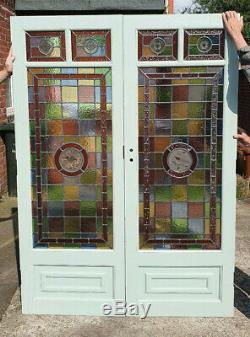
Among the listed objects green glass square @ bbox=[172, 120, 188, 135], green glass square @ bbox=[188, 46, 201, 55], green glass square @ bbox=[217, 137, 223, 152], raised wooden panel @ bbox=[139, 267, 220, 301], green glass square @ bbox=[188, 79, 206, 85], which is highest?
green glass square @ bbox=[188, 46, 201, 55]

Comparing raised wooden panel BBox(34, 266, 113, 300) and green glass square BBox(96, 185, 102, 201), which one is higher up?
green glass square BBox(96, 185, 102, 201)

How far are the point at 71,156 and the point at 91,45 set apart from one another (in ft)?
2.81

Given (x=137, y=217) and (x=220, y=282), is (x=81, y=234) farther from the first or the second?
(x=220, y=282)

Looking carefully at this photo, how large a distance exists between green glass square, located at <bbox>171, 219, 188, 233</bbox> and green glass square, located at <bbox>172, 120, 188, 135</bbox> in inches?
27.5

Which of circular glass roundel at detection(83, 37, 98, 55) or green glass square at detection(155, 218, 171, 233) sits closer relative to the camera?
circular glass roundel at detection(83, 37, 98, 55)

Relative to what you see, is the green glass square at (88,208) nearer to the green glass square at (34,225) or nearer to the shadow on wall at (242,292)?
the green glass square at (34,225)

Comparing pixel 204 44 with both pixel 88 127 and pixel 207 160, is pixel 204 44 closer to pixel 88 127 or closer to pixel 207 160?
pixel 207 160

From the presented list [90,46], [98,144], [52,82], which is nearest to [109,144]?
[98,144]

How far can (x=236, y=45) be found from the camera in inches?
124

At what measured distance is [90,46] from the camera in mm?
3301

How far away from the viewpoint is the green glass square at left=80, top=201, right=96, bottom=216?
3.53 meters

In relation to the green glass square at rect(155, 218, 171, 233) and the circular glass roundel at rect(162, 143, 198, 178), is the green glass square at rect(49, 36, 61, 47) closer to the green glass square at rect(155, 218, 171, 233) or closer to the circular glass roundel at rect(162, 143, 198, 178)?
the circular glass roundel at rect(162, 143, 198, 178)

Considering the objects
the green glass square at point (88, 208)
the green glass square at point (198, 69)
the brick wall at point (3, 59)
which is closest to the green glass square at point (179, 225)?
the green glass square at point (88, 208)

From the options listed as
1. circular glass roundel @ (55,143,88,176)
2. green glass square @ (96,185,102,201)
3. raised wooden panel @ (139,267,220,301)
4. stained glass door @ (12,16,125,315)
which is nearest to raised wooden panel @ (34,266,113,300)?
stained glass door @ (12,16,125,315)
